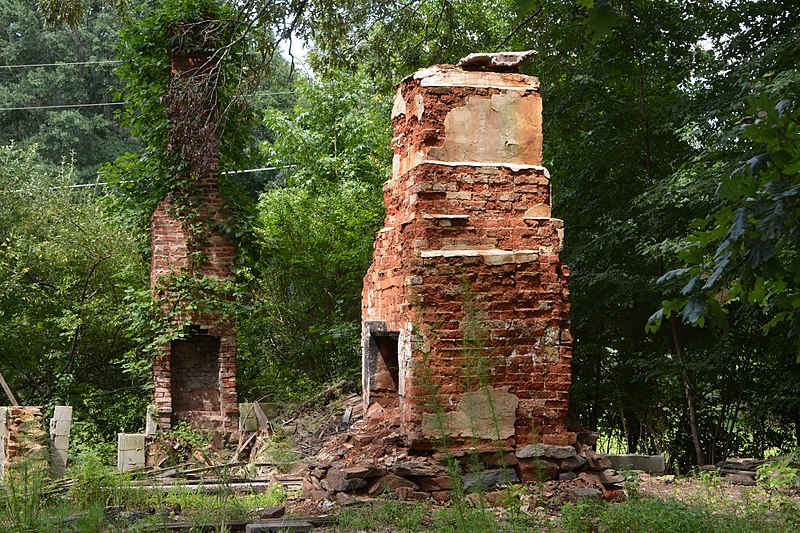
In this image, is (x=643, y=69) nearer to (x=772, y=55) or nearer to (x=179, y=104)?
(x=772, y=55)

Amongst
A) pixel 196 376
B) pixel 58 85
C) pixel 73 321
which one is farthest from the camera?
pixel 58 85

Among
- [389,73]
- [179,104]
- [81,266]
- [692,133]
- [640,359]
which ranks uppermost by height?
[389,73]

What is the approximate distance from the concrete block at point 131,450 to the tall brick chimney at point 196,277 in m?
0.67

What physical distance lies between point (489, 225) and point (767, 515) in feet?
11.2

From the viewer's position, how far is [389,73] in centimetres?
1505

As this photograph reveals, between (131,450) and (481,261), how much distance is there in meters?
5.77

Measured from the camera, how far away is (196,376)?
41.6 ft

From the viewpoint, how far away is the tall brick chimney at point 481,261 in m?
8.02

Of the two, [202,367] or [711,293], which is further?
[202,367]

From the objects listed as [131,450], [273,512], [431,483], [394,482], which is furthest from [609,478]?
[131,450]

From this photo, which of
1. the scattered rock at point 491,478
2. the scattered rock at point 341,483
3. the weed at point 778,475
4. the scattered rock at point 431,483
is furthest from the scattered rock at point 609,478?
the scattered rock at point 341,483

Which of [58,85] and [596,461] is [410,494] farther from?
[58,85]

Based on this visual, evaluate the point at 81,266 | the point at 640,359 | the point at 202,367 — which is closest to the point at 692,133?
the point at 640,359

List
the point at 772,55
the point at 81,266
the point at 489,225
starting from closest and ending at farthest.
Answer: the point at 489,225 → the point at 772,55 → the point at 81,266
